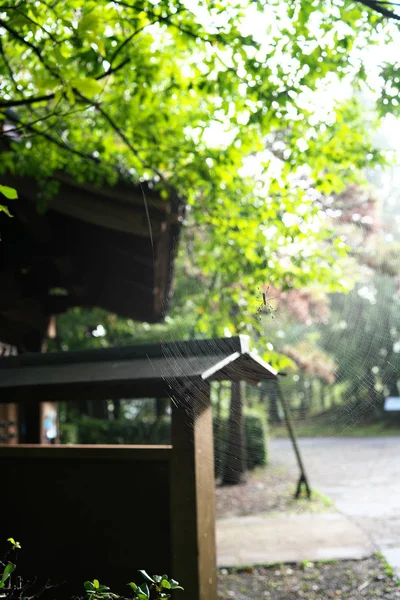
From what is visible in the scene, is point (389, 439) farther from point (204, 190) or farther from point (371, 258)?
point (204, 190)

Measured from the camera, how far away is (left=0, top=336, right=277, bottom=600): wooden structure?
260 cm

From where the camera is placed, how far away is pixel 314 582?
15.8 feet

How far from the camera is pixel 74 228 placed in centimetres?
522

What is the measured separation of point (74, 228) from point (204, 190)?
4.21 feet

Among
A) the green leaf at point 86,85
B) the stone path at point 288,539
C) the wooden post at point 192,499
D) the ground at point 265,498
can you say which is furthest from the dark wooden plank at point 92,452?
the ground at point 265,498

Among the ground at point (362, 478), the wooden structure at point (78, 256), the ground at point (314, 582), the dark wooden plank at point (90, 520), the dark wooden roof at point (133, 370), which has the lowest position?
the ground at point (362, 478)

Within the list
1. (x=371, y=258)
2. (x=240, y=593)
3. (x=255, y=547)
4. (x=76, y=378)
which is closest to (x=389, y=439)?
(x=371, y=258)

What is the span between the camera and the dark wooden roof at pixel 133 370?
8.09 ft

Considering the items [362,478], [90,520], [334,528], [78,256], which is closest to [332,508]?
[334,528]

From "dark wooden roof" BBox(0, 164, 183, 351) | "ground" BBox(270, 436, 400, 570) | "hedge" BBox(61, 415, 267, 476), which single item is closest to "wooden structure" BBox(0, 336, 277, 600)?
"dark wooden roof" BBox(0, 164, 183, 351)

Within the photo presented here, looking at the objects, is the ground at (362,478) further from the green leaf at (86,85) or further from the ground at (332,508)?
the green leaf at (86,85)

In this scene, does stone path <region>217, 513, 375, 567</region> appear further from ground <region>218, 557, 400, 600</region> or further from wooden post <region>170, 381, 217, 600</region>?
wooden post <region>170, 381, 217, 600</region>

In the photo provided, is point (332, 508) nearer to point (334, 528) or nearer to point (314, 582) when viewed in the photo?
point (334, 528)

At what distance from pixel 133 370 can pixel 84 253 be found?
310 cm
